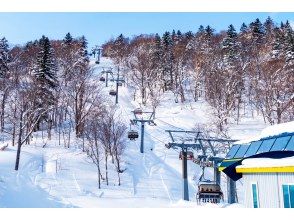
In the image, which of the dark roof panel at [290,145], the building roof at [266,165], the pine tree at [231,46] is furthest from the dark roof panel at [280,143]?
the pine tree at [231,46]

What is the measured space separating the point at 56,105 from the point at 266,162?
36633 millimetres

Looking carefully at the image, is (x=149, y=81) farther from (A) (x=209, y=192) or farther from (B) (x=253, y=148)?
(B) (x=253, y=148)

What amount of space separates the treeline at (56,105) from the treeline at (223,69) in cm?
1026

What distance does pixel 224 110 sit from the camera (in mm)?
47438

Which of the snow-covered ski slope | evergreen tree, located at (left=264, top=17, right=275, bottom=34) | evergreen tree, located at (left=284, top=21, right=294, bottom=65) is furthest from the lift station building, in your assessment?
evergreen tree, located at (left=264, top=17, right=275, bottom=34)

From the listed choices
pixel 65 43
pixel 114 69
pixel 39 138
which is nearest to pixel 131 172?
pixel 39 138

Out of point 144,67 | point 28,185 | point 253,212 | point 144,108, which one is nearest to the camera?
point 253,212

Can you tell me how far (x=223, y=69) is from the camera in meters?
56.3

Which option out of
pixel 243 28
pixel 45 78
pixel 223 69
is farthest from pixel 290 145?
pixel 243 28

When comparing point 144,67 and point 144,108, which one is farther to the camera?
point 144,67

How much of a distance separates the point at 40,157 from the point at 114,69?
40.1 m

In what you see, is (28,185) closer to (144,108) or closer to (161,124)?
(161,124)

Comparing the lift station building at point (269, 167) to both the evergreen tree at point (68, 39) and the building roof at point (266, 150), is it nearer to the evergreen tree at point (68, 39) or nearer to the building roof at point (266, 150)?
the building roof at point (266, 150)

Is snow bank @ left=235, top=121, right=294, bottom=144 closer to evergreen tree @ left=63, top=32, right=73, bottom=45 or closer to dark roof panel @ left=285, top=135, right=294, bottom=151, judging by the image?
dark roof panel @ left=285, top=135, right=294, bottom=151
